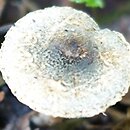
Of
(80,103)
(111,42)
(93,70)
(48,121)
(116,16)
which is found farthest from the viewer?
(116,16)

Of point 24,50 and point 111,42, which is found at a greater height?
point 111,42

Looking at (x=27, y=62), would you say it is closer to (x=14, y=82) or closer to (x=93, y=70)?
(x=14, y=82)

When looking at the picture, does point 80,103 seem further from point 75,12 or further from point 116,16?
point 116,16

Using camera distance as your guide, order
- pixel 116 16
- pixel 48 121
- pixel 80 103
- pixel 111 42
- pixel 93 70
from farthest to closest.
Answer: pixel 116 16, pixel 48 121, pixel 111 42, pixel 93 70, pixel 80 103

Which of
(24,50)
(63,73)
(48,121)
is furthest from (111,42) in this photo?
(48,121)

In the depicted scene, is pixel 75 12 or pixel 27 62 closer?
pixel 27 62

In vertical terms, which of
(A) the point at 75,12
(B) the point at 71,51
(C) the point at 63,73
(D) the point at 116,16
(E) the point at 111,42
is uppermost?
(D) the point at 116,16

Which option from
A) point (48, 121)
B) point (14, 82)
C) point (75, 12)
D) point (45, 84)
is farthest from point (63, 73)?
point (48, 121)
